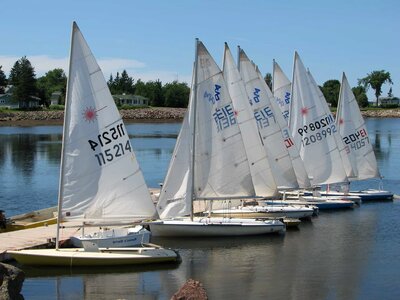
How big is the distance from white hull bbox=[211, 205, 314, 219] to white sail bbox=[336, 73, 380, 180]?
35.8 feet

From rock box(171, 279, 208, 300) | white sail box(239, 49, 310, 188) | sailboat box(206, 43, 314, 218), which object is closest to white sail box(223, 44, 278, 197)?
sailboat box(206, 43, 314, 218)

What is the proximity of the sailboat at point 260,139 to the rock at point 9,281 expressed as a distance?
15.4 meters

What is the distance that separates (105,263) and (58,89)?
17129cm

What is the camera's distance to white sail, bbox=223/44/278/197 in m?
35.2

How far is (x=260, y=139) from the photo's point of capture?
116 ft

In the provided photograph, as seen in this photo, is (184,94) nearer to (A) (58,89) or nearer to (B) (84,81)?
(A) (58,89)

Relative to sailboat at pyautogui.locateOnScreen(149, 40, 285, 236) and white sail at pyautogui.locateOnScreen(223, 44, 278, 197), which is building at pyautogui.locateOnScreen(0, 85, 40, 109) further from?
sailboat at pyautogui.locateOnScreen(149, 40, 285, 236)

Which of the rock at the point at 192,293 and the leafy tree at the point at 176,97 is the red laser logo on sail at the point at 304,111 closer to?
the rock at the point at 192,293

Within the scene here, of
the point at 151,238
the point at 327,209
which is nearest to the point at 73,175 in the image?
the point at 151,238

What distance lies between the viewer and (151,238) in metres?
31.7

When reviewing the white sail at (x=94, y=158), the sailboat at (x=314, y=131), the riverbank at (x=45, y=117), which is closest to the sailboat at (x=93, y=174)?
the white sail at (x=94, y=158)

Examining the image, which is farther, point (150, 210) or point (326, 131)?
point (326, 131)

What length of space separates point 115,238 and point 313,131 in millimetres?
20365

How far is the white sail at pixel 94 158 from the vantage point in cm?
2511
